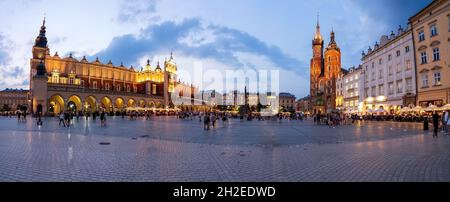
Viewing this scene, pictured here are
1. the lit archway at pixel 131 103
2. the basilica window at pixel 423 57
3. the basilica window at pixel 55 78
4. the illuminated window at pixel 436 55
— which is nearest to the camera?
the illuminated window at pixel 436 55

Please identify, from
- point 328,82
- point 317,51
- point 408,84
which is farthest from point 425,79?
point 317,51

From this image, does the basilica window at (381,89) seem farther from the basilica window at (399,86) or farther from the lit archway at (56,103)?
the lit archway at (56,103)

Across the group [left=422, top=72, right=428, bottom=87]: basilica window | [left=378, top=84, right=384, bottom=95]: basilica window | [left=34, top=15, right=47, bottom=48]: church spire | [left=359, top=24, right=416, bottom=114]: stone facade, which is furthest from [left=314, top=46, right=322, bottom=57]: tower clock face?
[left=34, top=15, right=47, bottom=48]: church spire

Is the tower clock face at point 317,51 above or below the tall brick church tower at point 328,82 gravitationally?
above

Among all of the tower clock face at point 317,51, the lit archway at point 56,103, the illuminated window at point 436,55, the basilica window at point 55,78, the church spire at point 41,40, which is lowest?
the lit archway at point 56,103

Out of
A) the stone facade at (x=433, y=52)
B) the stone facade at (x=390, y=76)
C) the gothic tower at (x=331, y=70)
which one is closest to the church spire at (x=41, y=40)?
the stone facade at (x=390, y=76)

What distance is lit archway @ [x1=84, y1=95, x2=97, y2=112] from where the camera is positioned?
239 feet

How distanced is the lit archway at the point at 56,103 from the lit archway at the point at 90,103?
225 inches

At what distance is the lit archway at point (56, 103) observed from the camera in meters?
65.9

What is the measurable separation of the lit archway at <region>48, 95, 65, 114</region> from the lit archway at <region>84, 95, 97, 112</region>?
5.71 meters

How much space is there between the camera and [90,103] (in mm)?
74875

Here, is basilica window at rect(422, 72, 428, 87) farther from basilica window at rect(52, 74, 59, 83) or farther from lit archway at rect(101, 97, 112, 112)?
basilica window at rect(52, 74, 59, 83)
